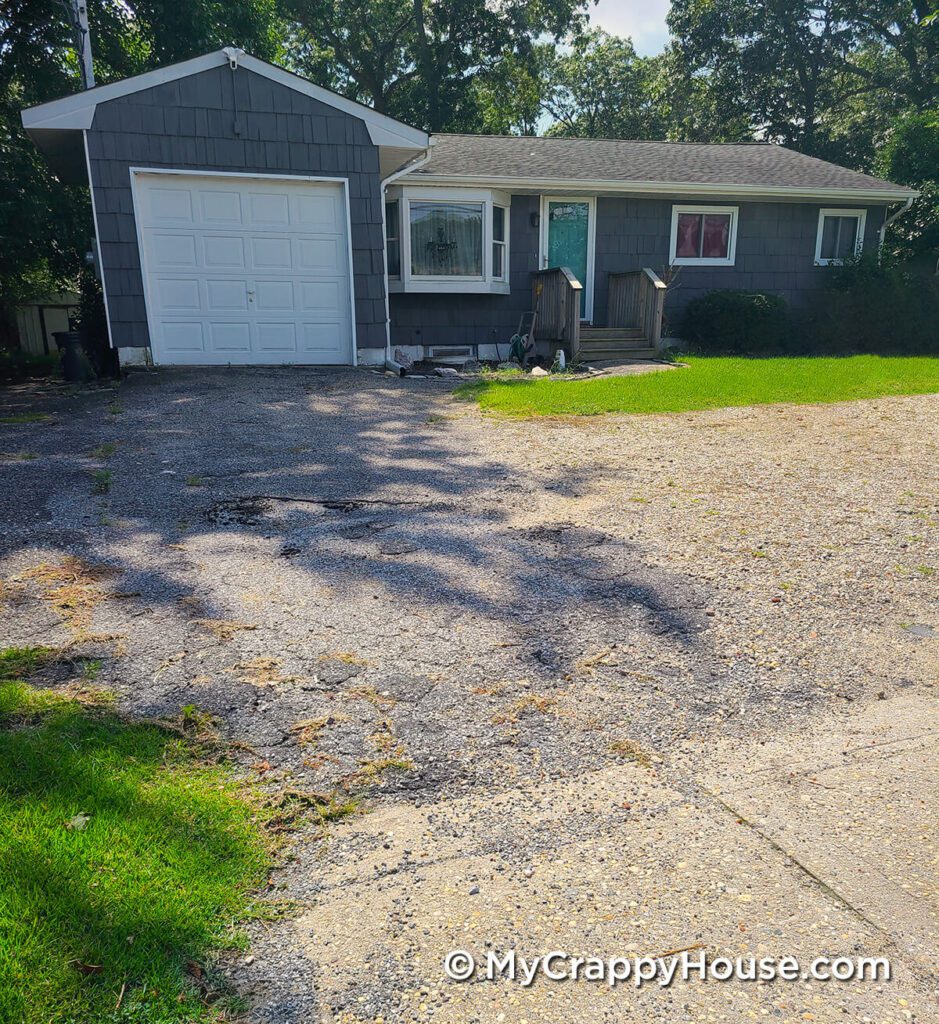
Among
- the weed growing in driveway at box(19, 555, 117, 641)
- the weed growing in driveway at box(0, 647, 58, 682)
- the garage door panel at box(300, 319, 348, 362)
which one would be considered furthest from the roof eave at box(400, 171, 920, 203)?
the weed growing in driveway at box(0, 647, 58, 682)

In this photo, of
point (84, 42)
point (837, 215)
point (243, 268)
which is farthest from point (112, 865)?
point (837, 215)

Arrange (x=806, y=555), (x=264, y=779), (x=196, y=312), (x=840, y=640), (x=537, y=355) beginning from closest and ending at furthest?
(x=264, y=779), (x=840, y=640), (x=806, y=555), (x=196, y=312), (x=537, y=355)

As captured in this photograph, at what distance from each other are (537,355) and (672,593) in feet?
33.9

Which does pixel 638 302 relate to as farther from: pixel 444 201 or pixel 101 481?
pixel 101 481

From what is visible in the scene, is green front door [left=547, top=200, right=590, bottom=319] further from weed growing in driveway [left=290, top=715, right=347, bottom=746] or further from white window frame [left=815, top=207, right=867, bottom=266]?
weed growing in driveway [left=290, top=715, right=347, bottom=746]

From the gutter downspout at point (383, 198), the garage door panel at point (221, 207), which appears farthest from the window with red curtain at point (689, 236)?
the garage door panel at point (221, 207)

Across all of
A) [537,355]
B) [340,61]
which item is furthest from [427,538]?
[340,61]

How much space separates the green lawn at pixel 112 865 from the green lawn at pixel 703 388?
21.8 feet

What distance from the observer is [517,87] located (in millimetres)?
28500

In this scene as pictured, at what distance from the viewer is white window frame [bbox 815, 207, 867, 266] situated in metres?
16.3

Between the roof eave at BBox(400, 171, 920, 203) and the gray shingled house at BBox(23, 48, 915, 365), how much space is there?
4 centimetres

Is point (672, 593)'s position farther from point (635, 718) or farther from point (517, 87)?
point (517, 87)

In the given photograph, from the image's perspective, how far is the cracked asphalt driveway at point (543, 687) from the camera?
1.94m

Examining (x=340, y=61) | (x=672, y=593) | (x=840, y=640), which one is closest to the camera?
(x=840, y=640)
